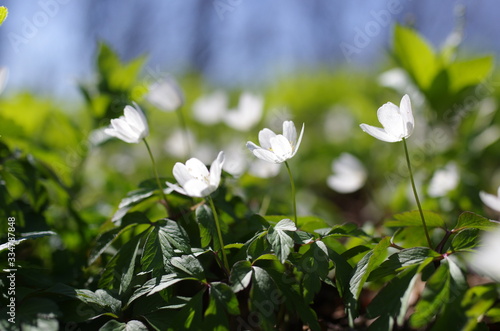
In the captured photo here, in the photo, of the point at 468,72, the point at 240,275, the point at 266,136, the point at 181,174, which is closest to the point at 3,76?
the point at 181,174

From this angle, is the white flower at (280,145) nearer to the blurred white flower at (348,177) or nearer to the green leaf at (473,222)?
the green leaf at (473,222)

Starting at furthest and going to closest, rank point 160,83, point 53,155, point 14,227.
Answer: point 160,83, point 53,155, point 14,227

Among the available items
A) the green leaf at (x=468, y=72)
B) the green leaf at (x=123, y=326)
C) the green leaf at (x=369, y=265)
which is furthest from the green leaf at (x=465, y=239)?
the green leaf at (x=468, y=72)

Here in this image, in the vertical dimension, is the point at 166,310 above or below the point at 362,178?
above

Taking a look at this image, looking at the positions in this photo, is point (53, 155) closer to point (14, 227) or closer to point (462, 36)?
point (14, 227)

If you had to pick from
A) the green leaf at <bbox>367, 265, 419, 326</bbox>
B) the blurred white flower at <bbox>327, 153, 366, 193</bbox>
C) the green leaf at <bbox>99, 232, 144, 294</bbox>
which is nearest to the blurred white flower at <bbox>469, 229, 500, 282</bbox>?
the green leaf at <bbox>367, 265, 419, 326</bbox>

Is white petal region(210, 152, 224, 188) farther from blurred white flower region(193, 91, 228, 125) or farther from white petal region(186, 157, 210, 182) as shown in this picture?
blurred white flower region(193, 91, 228, 125)

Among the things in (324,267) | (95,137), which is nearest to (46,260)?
(95,137)
